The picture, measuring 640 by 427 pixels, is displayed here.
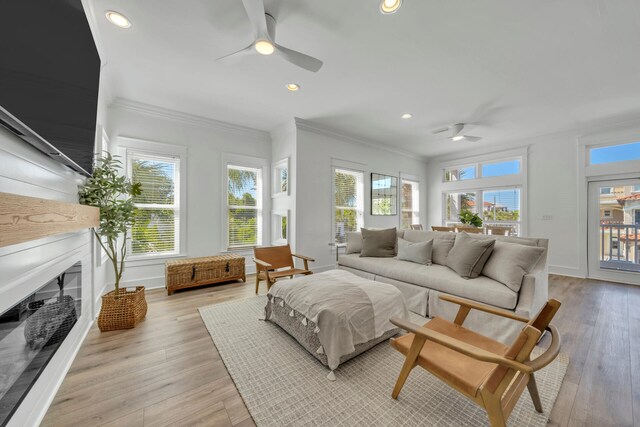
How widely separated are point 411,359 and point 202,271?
127 inches

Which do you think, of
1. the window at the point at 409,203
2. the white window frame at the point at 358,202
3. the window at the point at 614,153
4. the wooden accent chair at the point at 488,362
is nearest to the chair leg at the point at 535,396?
the wooden accent chair at the point at 488,362

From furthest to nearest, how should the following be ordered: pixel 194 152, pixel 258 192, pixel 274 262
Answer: pixel 258 192
pixel 194 152
pixel 274 262

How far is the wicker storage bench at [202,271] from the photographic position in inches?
137

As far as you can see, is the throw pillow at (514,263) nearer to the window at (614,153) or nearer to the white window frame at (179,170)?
the window at (614,153)

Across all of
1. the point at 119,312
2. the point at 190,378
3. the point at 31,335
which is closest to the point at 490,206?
the point at 190,378

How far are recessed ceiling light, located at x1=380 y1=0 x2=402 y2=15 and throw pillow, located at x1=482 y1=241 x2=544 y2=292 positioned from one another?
2.43 m

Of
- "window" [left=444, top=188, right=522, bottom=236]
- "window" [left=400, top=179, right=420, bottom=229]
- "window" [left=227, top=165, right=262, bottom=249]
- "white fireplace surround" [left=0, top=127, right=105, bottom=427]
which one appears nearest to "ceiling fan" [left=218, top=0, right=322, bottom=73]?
"white fireplace surround" [left=0, top=127, right=105, bottom=427]

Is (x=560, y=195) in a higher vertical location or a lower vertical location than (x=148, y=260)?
higher

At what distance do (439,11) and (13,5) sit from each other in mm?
2494

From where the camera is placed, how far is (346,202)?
17.0 feet

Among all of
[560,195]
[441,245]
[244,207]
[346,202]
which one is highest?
[560,195]

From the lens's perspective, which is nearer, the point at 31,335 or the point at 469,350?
the point at 469,350

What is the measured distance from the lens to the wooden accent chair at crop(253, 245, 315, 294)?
3242mm

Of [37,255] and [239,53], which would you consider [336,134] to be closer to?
[239,53]
